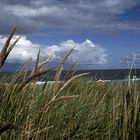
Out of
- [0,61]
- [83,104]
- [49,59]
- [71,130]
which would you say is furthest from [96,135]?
[0,61]

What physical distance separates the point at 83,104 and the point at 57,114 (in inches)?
37.0

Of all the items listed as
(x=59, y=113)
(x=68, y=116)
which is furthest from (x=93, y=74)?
(x=59, y=113)

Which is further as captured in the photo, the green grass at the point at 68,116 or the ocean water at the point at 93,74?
the ocean water at the point at 93,74

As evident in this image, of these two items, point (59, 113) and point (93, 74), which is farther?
point (93, 74)

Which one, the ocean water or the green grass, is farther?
the ocean water

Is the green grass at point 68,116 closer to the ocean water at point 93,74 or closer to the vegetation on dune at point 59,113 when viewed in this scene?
the vegetation on dune at point 59,113

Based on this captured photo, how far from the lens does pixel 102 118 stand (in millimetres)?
5020

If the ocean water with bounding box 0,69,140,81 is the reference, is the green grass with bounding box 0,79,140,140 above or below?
below

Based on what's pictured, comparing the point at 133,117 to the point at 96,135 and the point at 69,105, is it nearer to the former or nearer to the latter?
the point at 96,135

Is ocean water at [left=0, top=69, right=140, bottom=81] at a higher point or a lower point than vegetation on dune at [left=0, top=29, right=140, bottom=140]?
higher

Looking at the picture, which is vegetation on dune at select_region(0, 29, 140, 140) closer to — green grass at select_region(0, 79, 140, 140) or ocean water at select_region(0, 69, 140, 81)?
green grass at select_region(0, 79, 140, 140)

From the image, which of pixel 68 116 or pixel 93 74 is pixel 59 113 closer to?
pixel 68 116

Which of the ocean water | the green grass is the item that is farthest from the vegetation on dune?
the ocean water

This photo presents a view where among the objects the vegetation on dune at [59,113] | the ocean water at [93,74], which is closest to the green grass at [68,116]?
the vegetation on dune at [59,113]
